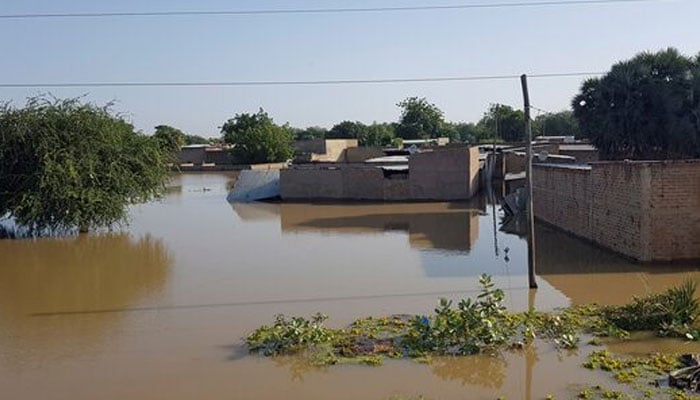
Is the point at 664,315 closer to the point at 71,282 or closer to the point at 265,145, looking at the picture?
the point at 71,282

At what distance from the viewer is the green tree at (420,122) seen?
277ft

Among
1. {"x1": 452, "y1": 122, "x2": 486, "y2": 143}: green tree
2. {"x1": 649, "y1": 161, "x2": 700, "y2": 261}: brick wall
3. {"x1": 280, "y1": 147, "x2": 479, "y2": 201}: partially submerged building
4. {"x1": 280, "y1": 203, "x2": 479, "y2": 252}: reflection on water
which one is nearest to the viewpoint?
{"x1": 649, "y1": 161, "x2": 700, "y2": 261}: brick wall

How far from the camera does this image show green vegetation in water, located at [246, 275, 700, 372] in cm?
855

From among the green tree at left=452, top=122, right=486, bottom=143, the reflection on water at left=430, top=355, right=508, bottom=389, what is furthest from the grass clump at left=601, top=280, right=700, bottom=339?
the green tree at left=452, top=122, right=486, bottom=143

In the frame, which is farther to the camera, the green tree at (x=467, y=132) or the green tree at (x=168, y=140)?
A: the green tree at (x=467, y=132)

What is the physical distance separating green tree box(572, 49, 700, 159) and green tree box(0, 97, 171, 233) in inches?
743

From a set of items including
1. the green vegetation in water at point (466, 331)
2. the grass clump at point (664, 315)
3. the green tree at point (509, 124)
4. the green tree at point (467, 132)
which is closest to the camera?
the green vegetation in water at point (466, 331)

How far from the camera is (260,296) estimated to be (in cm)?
1210

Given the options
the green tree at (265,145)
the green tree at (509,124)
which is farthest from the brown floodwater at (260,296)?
the green tree at (509,124)

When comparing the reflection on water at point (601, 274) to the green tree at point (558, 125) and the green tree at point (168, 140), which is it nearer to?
the green tree at point (168, 140)

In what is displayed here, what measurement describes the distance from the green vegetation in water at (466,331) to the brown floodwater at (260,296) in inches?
11.5

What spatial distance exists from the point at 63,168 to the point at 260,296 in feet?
34.5

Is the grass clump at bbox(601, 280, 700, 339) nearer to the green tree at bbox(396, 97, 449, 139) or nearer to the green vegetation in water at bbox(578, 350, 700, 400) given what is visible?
the green vegetation in water at bbox(578, 350, 700, 400)

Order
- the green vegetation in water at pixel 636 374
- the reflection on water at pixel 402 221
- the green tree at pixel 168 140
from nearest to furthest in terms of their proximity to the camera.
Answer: the green vegetation in water at pixel 636 374 → the reflection on water at pixel 402 221 → the green tree at pixel 168 140
